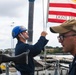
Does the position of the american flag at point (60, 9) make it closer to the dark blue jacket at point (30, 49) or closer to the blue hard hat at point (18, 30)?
the blue hard hat at point (18, 30)

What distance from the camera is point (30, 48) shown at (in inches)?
249

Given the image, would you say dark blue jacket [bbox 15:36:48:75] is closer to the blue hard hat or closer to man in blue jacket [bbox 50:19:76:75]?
the blue hard hat

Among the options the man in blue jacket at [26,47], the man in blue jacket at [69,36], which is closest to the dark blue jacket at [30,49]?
the man in blue jacket at [26,47]

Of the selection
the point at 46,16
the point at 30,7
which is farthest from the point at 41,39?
the point at 46,16

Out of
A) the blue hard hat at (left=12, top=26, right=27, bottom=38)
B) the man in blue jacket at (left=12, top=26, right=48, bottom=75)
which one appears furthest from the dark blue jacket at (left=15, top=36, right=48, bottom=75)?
the blue hard hat at (left=12, top=26, right=27, bottom=38)

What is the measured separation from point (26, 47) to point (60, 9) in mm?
2730

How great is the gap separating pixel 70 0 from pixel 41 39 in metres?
2.76

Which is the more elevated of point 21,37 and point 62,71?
point 21,37

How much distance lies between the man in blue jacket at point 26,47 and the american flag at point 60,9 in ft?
7.26

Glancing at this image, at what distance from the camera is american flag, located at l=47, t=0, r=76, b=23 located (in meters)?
8.72

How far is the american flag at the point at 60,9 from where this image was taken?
872 cm

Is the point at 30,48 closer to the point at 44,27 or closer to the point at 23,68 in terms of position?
the point at 23,68

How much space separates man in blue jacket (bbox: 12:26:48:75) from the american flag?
221 centimetres

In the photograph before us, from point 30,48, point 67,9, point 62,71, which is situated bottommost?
point 62,71
